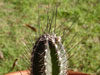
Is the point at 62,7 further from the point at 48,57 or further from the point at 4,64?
the point at 48,57

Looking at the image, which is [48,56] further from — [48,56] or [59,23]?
[59,23]

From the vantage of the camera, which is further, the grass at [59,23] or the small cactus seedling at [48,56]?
the grass at [59,23]

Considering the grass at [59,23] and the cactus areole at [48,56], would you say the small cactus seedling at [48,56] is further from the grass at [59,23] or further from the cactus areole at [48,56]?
the grass at [59,23]

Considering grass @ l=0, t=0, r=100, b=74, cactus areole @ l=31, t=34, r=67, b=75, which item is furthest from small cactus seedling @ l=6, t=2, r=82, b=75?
grass @ l=0, t=0, r=100, b=74

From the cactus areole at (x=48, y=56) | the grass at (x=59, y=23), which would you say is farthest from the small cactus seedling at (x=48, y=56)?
the grass at (x=59, y=23)

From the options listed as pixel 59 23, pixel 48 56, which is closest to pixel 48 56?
pixel 48 56

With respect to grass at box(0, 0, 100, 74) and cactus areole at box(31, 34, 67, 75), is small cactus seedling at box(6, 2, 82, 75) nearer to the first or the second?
cactus areole at box(31, 34, 67, 75)
